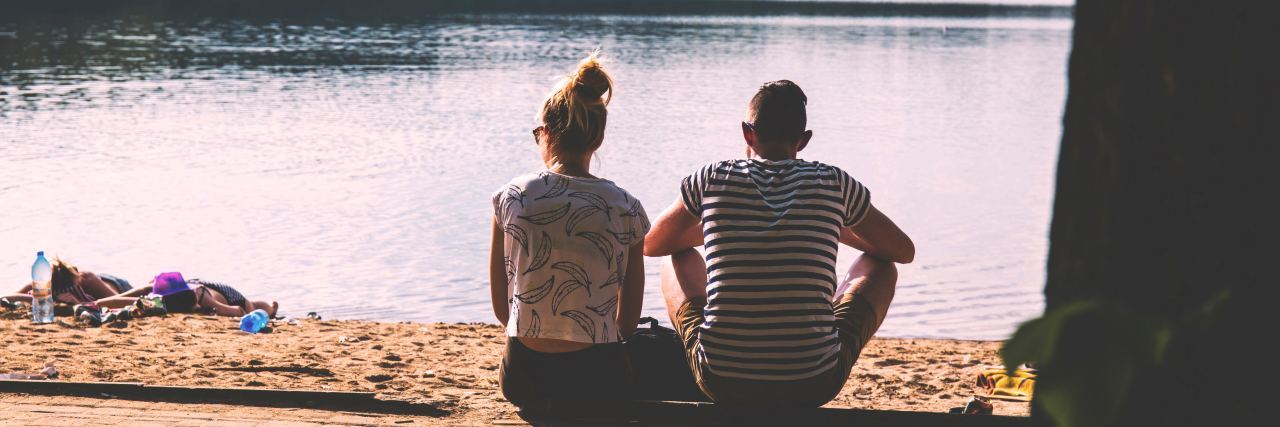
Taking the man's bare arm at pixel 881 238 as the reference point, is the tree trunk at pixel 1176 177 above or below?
above

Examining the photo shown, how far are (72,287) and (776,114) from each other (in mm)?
6159

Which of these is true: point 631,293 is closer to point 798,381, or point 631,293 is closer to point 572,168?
point 572,168

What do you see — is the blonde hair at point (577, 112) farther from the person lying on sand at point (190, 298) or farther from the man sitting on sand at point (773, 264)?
the person lying on sand at point (190, 298)

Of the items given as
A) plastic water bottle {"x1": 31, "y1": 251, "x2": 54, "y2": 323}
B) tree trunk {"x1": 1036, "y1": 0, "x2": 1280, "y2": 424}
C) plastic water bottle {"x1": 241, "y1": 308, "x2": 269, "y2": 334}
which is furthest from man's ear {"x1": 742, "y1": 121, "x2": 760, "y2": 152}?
plastic water bottle {"x1": 31, "y1": 251, "x2": 54, "y2": 323}

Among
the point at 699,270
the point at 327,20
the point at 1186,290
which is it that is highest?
the point at 1186,290

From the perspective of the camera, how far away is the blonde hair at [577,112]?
3.90 m

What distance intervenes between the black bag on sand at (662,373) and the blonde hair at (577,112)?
2.17 ft

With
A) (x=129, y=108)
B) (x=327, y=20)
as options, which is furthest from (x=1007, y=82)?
(x=327, y=20)

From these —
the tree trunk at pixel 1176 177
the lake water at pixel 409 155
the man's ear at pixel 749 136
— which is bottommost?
the lake water at pixel 409 155

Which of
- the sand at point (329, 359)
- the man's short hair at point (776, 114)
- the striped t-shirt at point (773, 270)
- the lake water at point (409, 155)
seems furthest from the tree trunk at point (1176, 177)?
the sand at point (329, 359)

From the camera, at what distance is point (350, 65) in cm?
3731

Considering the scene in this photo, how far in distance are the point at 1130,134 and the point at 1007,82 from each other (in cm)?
3390

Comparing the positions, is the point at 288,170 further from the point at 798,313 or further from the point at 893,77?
the point at 893,77

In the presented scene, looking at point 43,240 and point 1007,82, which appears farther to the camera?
point 1007,82
